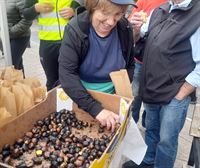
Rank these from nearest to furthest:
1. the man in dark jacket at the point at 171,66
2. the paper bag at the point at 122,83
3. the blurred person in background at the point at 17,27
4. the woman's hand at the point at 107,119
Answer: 1. the woman's hand at the point at 107,119
2. the paper bag at the point at 122,83
3. the man in dark jacket at the point at 171,66
4. the blurred person in background at the point at 17,27

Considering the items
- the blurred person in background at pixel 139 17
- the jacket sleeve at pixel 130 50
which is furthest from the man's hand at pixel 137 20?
the jacket sleeve at pixel 130 50

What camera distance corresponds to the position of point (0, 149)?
1265 millimetres

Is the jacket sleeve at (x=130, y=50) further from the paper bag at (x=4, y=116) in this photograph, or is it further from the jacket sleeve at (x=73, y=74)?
the paper bag at (x=4, y=116)

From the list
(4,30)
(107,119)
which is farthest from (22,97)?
(4,30)

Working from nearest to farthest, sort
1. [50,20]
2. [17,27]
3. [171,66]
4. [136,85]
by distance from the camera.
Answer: [171,66] → [136,85] → [50,20] → [17,27]

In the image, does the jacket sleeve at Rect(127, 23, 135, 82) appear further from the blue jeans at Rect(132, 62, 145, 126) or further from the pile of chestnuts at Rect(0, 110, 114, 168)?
the blue jeans at Rect(132, 62, 145, 126)

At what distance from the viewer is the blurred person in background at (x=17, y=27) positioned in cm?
286

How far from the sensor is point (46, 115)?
1.59 m

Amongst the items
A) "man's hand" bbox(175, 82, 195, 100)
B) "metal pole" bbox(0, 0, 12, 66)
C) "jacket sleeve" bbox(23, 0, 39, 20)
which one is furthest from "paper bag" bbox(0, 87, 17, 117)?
"jacket sleeve" bbox(23, 0, 39, 20)

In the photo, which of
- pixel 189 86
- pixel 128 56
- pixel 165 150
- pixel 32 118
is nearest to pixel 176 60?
pixel 189 86

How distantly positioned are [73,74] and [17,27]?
1.76 m

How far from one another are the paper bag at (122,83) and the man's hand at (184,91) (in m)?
0.44

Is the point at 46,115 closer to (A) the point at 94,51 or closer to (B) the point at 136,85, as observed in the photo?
(A) the point at 94,51

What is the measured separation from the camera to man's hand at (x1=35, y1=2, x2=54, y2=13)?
8.34 feet
